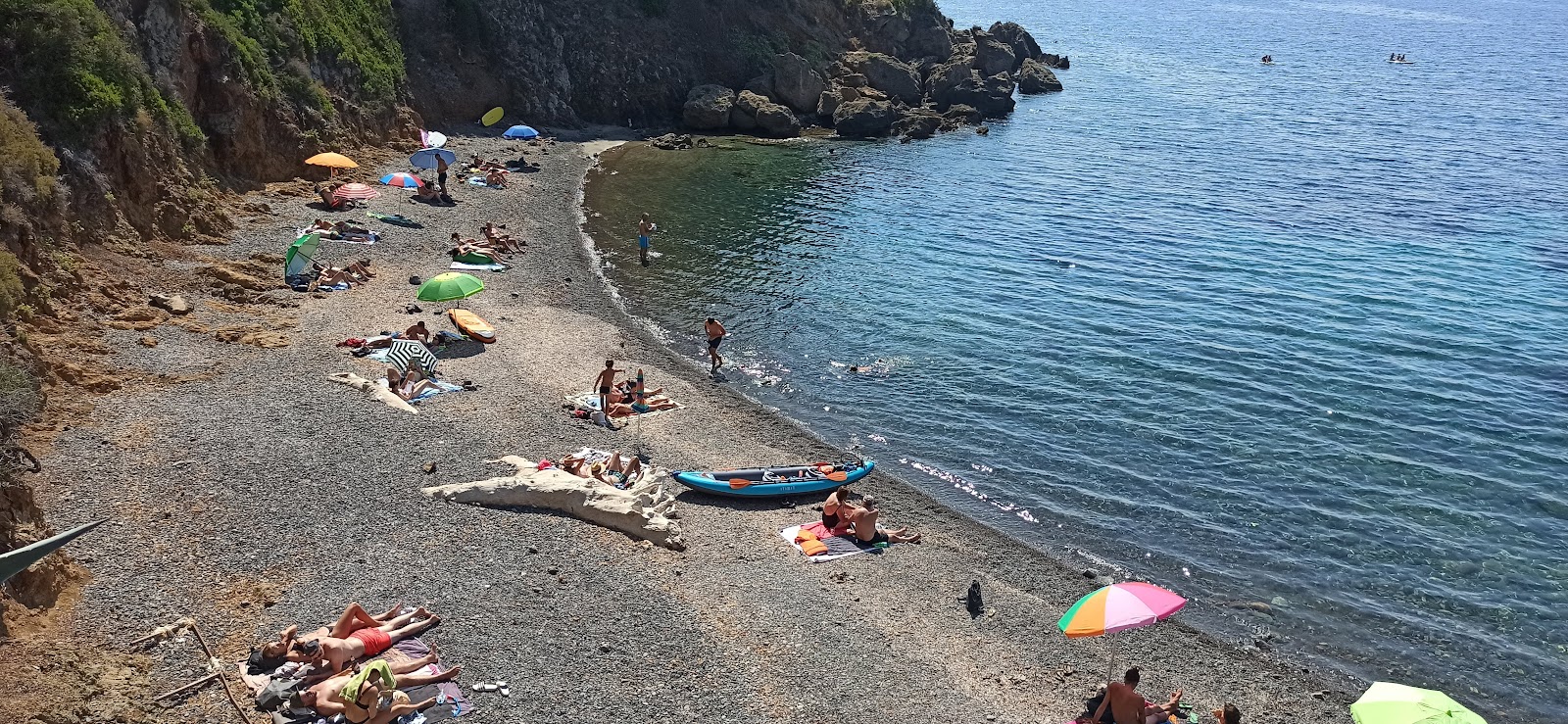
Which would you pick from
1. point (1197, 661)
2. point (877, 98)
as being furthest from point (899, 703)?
point (877, 98)

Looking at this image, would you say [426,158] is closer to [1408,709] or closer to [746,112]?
A: [746,112]

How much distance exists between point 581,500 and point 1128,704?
10.0 metres

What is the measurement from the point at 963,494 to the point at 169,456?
52.2ft

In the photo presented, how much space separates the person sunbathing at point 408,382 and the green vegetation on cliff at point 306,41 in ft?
63.8

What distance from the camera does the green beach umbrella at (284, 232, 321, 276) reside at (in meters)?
29.4

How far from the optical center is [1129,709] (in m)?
14.9

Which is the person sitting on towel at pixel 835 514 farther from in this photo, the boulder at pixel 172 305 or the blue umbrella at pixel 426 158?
the blue umbrella at pixel 426 158

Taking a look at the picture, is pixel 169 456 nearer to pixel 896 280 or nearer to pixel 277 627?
pixel 277 627

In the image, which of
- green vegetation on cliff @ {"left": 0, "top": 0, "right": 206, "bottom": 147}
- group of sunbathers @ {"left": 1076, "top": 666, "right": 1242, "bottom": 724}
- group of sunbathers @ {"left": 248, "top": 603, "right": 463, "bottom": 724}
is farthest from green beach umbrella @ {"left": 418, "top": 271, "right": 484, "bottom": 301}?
group of sunbathers @ {"left": 1076, "top": 666, "right": 1242, "bottom": 724}

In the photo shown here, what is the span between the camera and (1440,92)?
82.6 meters

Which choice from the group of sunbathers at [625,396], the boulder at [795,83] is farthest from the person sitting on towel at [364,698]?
the boulder at [795,83]

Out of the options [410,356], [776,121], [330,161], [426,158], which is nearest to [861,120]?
[776,121]

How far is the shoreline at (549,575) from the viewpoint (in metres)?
15.1

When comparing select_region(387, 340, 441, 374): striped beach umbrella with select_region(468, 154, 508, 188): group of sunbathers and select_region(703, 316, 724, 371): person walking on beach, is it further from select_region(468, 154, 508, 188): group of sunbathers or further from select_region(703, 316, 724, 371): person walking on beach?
select_region(468, 154, 508, 188): group of sunbathers
